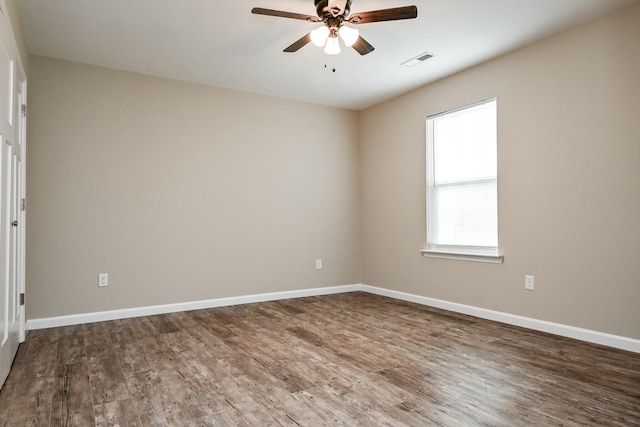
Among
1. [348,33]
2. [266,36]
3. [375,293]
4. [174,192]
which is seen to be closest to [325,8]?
[348,33]

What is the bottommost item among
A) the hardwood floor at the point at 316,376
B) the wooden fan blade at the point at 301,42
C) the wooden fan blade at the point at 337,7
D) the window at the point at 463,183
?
the hardwood floor at the point at 316,376

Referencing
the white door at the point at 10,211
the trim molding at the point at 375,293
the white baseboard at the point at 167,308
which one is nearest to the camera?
the white door at the point at 10,211

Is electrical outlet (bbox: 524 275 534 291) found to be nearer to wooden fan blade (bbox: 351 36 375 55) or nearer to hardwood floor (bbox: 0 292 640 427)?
hardwood floor (bbox: 0 292 640 427)

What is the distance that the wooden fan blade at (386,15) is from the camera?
2.45 meters

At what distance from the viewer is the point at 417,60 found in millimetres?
3756

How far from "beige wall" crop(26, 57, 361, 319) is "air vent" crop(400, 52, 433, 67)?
163 cm

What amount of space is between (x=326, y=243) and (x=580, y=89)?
3186mm

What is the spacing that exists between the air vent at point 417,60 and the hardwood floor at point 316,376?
2471mm

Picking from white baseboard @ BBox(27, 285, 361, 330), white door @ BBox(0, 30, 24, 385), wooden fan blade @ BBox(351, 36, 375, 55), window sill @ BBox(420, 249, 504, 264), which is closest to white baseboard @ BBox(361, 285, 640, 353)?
window sill @ BBox(420, 249, 504, 264)

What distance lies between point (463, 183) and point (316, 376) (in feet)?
8.59

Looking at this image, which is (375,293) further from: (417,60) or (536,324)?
(417,60)

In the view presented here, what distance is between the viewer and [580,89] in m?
3.11

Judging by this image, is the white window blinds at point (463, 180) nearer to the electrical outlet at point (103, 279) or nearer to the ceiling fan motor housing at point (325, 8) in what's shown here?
the ceiling fan motor housing at point (325, 8)

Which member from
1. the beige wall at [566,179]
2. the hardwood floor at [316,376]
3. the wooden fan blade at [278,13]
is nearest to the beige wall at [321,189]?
the beige wall at [566,179]
